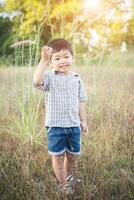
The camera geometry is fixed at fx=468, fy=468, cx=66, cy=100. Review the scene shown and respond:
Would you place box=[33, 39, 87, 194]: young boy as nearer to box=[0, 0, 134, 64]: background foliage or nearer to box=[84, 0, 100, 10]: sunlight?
box=[0, 0, 134, 64]: background foliage

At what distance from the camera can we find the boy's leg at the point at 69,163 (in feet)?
6.54

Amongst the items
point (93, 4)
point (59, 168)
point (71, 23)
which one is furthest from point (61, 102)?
point (71, 23)

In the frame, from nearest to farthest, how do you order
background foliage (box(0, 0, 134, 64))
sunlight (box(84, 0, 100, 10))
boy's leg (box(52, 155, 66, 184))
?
boy's leg (box(52, 155, 66, 184))
sunlight (box(84, 0, 100, 10))
background foliage (box(0, 0, 134, 64))

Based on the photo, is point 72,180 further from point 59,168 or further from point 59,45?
point 59,45

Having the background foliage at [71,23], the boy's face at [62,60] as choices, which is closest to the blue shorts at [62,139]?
the boy's face at [62,60]

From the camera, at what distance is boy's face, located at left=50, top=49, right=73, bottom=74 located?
1.90 m

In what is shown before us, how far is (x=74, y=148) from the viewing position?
1.95 meters

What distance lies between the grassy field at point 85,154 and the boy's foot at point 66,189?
0.03m

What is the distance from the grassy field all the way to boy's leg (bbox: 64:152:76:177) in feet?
0.22

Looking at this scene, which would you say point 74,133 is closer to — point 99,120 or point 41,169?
point 41,169

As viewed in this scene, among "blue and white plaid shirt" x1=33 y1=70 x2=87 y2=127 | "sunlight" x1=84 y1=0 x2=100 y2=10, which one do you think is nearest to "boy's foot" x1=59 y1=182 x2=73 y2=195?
"blue and white plaid shirt" x1=33 y1=70 x2=87 y2=127

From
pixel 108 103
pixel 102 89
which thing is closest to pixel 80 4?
pixel 102 89

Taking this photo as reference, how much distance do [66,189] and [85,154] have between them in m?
0.40

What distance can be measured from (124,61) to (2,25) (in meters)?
1.97
